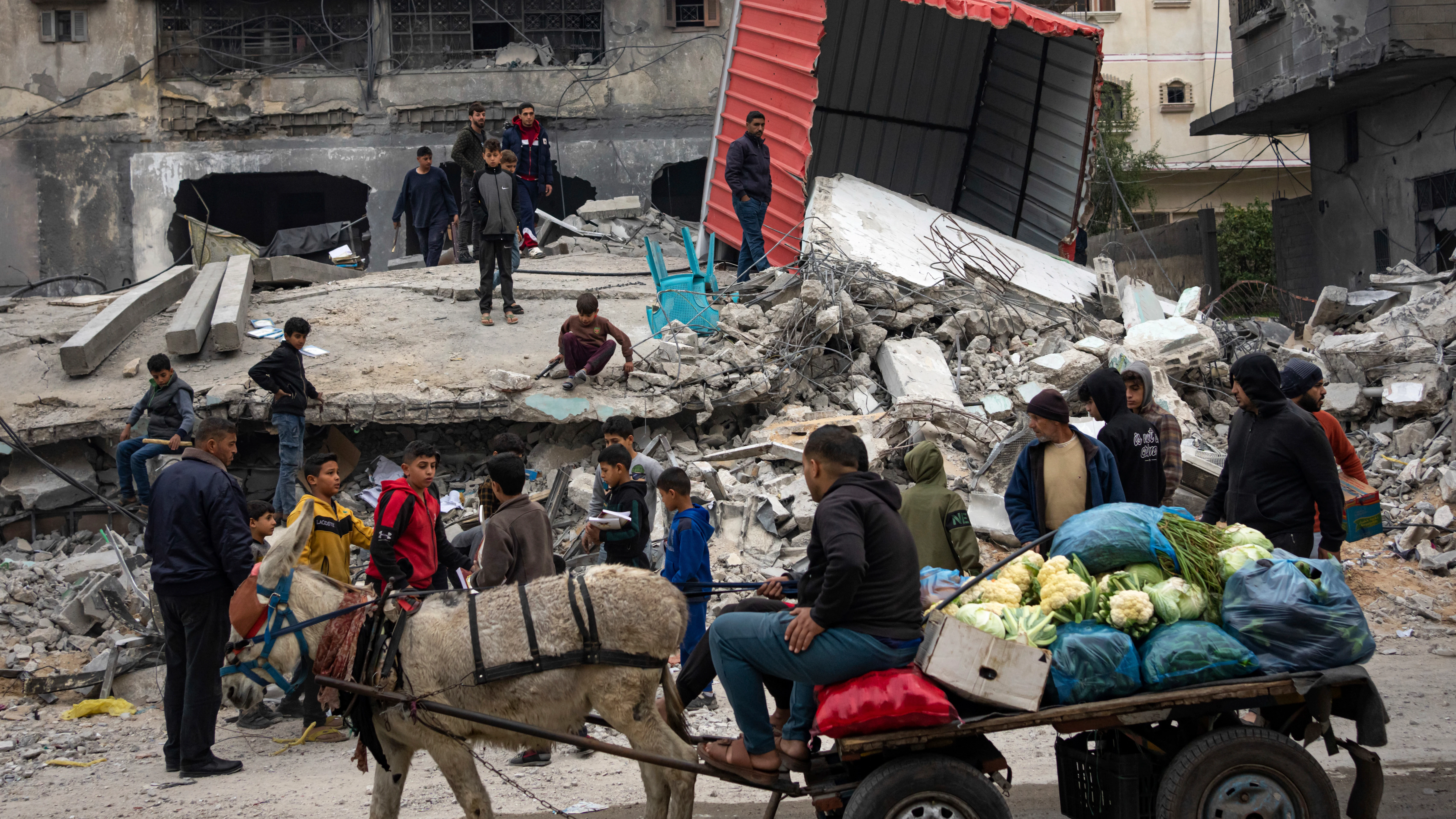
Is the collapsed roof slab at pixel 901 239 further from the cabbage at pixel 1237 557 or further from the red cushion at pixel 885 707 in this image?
the red cushion at pixel 885 707

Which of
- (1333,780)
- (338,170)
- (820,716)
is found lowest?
(1333,780)

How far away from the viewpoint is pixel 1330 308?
12281 millimetres

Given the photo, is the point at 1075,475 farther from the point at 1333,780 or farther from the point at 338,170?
the point at 338,170

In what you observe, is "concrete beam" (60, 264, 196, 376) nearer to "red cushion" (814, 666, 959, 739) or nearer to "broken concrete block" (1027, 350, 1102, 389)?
"broken concrete block" (1027, 350, 1102, 389)

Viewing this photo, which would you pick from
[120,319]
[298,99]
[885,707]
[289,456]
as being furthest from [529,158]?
[885,707]

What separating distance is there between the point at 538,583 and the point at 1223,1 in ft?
116

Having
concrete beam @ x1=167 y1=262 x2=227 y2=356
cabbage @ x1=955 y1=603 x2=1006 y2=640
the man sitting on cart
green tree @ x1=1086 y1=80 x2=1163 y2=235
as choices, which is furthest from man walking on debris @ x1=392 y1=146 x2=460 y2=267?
green tree @ x1=1086 y1=80 x2=1163 y2=235

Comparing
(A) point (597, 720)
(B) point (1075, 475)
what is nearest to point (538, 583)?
(A) point (597, 720)

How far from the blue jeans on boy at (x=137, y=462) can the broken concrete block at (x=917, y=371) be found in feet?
21.0

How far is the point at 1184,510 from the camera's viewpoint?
436 centimetres

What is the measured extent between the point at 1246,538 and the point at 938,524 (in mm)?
1667

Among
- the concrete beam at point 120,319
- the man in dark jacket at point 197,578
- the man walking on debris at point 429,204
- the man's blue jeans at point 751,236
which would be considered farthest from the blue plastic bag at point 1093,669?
the man walking on debris at point 429,204

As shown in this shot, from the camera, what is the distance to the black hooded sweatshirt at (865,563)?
358 centimetres

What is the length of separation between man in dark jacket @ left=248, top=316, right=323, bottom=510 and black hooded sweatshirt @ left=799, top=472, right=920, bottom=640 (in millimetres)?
6319
